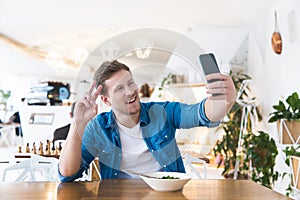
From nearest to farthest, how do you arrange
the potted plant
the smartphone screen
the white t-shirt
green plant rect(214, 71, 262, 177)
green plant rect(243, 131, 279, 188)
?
the smartphone screen < the white t-shirt < the potted plant < green plant rect(243, 131, 279, 188) < green plant rect(214, 71, 262, 177)

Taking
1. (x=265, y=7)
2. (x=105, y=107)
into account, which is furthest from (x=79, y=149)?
(x=265, y=7)

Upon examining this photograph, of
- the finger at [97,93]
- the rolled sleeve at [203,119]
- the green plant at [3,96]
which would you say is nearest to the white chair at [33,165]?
the finger at [97,93]

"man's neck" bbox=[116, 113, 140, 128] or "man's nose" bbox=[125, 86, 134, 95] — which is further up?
"man's nose" bbox=[125, 86, 134, 95]

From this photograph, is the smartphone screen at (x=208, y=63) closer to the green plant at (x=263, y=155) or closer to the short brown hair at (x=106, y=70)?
the short brown hair at (x=106, y=70)

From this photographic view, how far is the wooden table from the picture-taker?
3.36 ft

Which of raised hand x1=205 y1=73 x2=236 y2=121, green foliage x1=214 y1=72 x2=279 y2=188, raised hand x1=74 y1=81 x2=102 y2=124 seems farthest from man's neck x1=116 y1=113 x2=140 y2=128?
green foliage x1=214 y1=72 x2=279 y2=188

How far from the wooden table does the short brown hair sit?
11.8 inches

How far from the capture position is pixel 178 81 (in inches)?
43.6

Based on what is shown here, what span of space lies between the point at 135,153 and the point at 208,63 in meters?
0.44

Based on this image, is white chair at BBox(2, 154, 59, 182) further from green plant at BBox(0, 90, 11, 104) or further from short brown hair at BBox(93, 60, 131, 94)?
green plant at BBox(0, 90, 11, 104)

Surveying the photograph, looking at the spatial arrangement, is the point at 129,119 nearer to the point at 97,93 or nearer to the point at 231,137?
the point at 97,93

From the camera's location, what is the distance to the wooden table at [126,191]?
1.03 m

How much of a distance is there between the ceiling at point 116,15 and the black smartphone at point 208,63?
309 centimetres

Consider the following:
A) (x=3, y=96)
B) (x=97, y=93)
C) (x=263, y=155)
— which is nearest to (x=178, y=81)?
(x=97, y=93)
